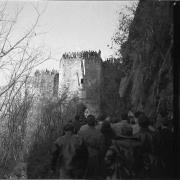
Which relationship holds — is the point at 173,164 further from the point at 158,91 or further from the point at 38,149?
the point at 38,149

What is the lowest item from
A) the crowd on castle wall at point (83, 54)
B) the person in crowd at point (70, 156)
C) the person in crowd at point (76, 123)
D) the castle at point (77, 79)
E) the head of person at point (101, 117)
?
the person in crowd at point (70, 156)

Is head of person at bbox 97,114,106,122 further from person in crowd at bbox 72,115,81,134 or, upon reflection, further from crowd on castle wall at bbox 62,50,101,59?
crowd on castle wall at bbox 62,50,101,59

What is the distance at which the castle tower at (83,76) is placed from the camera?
6.68 metres

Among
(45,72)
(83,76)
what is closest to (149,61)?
(83,76)

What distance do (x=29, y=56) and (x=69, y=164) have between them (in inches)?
123

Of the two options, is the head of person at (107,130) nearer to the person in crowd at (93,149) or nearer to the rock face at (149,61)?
the person in crowd at (93,149)

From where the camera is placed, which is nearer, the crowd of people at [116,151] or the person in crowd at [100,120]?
the crowd of people at [116,151]

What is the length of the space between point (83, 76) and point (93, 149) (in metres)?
1.70

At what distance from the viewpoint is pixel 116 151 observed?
18.3 ft

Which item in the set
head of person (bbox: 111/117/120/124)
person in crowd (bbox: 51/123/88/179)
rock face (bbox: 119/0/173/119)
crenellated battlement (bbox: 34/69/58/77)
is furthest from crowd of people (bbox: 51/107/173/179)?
crenellated battlement (bbox: 34/69/58/77)

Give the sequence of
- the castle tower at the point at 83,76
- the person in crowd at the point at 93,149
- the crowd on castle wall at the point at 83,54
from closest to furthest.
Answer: the person in crowd at the point at 93,149 → the castle tower at the point at 83,76 → the crowd on castle wall at the point at 83,54

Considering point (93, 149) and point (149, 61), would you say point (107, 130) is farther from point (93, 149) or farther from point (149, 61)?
point (149, 61)

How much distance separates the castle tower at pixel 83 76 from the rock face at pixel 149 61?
510 mm

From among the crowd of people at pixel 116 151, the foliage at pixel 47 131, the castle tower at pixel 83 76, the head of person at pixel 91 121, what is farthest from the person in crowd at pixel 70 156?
the castle tower at pixel 83 76
